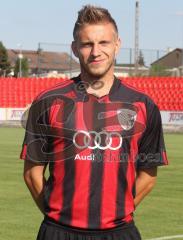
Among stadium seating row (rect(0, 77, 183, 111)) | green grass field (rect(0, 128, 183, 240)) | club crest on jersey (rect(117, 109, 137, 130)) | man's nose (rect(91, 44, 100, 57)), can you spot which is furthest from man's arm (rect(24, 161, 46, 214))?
stadium seating row (rect(0, 77, 183, 111))

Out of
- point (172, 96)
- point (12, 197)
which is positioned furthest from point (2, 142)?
point (172, 96)

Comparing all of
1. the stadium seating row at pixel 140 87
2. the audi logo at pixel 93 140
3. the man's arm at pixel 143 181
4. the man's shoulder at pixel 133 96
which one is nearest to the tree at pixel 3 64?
the stadium seating row at pixel 140 87

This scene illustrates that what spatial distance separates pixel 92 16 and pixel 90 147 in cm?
69

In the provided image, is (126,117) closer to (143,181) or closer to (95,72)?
(95,72)

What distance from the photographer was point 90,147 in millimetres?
3559

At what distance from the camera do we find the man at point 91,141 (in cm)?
354

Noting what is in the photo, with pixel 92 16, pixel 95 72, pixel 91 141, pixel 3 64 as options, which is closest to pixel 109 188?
pixel 91 141

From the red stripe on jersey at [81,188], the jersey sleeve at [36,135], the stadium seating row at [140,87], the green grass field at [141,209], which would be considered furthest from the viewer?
the stadium seating row at [140,87]

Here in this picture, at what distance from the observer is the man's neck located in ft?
11.8

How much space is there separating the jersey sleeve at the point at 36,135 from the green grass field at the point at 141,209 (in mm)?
4579

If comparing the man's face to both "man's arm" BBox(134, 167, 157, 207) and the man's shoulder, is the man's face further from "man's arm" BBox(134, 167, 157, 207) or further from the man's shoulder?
"man's arm" BBox(134, 167, 157, 207)

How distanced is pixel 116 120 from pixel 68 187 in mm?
446

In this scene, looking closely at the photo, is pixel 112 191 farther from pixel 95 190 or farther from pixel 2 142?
pixel 2 142

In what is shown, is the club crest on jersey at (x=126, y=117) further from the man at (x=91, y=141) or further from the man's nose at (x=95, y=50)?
the man's nose at (x=95, y=50)
